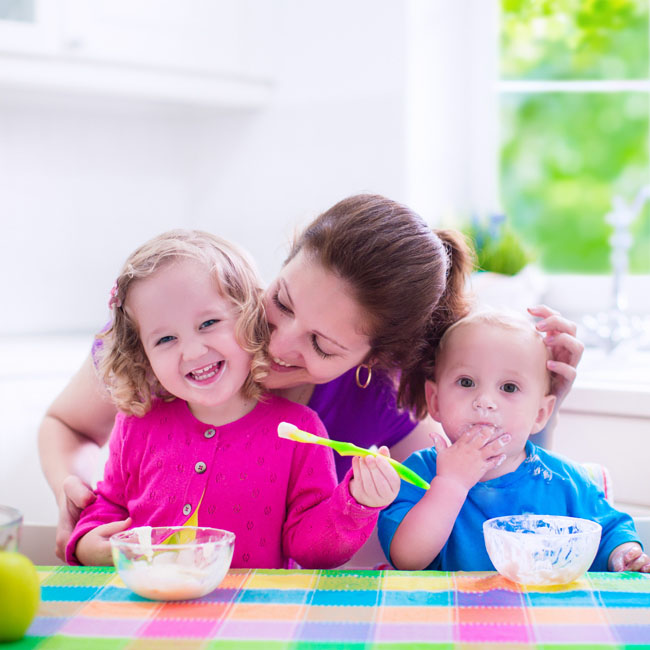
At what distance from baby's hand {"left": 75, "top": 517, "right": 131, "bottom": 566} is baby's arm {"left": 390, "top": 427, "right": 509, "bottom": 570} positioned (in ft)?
1.22

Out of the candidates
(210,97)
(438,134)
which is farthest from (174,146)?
(438,134)

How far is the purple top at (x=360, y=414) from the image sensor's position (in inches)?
58.1

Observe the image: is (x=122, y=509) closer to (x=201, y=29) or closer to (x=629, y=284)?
(x=201, y=29)

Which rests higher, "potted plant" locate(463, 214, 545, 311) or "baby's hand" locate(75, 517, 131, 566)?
"potted plant" locate(463, 214, 545, 311)

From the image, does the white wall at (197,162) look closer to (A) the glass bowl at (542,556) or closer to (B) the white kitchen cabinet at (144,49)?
(B) the white kitchen cabinet at (144,49)

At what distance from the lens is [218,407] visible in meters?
1.29

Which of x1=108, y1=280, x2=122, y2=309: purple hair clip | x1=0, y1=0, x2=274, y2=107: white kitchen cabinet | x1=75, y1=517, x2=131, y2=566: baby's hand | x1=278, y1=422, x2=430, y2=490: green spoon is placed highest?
x1=0, y1=0, x2=274, y2=107: white kitchen cabinet

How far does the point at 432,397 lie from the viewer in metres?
1.34

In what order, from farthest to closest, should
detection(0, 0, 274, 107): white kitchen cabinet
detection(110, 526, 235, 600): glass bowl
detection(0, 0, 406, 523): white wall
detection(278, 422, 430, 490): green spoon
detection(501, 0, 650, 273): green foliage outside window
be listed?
detection(501, 0, 650, 273): green foliage outside window, detection(0, 0, 406, 523): white wall, detection(0, 0, 274, 107): white kitchen cabinet, detection(278, 422, 430, 490): green spoon, detection(110, 526, 235, 600): glass bowl

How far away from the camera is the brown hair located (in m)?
1.23

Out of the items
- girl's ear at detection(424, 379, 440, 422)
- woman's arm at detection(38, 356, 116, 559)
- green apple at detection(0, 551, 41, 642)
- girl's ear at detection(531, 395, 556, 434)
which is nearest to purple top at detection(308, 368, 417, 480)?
girl's ear at detection(424, 379, 440, 422)

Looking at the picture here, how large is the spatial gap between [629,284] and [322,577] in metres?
1.72

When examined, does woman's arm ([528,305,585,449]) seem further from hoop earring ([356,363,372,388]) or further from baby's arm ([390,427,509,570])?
hoop earring ([356,363,372,388])

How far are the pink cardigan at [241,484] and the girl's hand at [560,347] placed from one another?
0.36 metres
